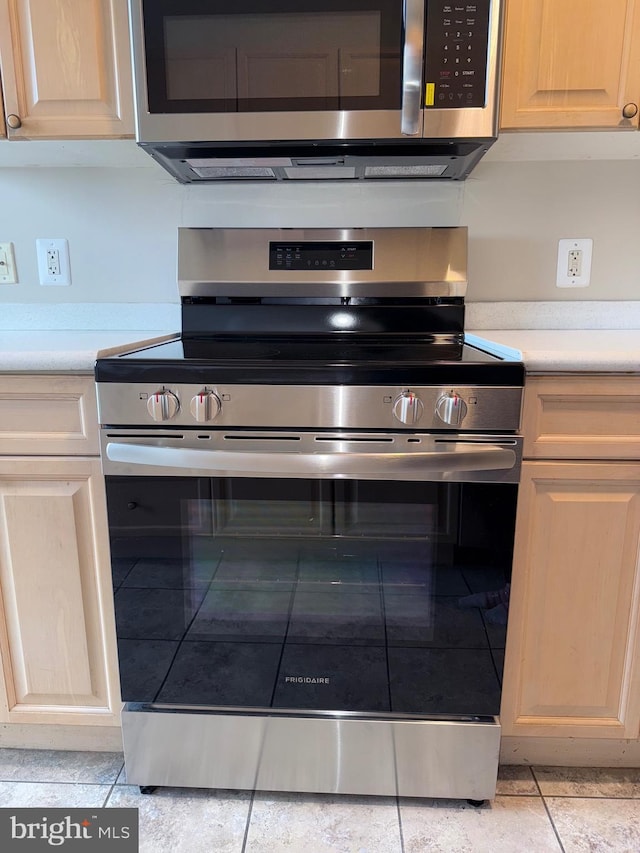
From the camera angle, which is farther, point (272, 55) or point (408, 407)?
point (272, 55)

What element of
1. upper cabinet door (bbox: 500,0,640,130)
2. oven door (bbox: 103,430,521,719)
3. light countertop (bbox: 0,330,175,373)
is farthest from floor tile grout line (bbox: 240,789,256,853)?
upper cabinet door (bbox: 500,0,640,130)

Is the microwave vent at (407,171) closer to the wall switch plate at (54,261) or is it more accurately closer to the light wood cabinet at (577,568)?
the light wood cabinet at (577,568)

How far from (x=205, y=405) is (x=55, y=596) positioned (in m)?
0.53

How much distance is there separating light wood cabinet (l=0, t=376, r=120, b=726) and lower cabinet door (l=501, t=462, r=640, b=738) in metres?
0.83

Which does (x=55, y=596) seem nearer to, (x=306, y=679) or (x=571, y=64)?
(x=306, y=679)

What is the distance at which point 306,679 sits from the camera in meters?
1.12

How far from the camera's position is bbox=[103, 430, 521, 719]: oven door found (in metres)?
1.02

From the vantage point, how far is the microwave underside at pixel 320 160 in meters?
1.17

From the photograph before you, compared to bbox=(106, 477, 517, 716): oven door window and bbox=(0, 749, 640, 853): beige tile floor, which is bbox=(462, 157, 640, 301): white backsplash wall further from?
bbox=(0, 749, 640, 853): beige tile floor

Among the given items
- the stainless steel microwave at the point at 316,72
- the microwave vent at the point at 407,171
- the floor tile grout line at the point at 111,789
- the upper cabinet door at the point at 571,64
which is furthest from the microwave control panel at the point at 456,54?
the floor tile grout line at the point at 111,789

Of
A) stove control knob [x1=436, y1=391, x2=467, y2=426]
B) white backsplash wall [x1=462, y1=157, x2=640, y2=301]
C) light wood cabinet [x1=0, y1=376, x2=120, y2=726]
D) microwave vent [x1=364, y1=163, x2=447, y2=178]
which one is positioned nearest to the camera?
stove control knob [x1=436, y1=391, x2=467, y2=426]

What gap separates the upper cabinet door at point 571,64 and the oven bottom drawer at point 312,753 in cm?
124

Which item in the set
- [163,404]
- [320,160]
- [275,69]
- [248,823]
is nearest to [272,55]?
[275,69]

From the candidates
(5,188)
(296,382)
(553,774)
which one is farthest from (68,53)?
(553,774)
